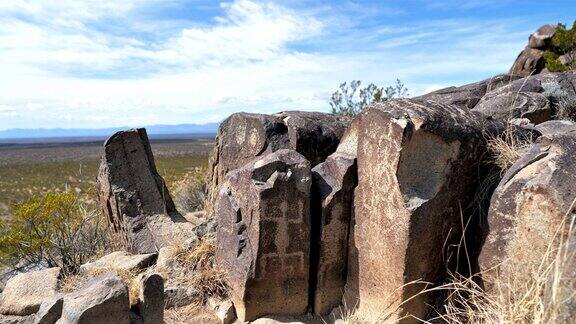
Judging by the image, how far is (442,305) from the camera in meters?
4.31

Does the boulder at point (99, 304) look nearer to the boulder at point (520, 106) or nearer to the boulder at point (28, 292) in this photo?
the boulder at point (28, 292)

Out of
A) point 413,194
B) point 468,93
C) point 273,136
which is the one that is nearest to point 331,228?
point 413,194

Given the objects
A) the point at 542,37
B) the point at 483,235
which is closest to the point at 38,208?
the point at 483,235

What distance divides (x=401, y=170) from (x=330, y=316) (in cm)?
156

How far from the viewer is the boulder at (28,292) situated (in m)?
4.98

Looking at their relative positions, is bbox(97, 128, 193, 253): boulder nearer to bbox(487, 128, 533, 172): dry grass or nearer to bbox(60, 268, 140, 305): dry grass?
bbox(60, 268, 140, 305): dry grass

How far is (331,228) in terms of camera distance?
4.73 m

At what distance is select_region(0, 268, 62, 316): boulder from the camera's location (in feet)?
16.4

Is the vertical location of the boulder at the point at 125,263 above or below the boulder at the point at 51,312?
below

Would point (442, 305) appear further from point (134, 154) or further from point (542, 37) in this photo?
point (542, 37)

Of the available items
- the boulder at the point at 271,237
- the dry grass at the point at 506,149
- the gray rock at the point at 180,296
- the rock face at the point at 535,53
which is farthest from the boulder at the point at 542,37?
the gray rock at the point at 180,296

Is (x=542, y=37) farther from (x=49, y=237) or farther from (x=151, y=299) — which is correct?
(x=151, y=299)

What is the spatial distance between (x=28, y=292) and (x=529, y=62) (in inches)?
628

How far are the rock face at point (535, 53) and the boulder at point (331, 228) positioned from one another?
13303 mm
